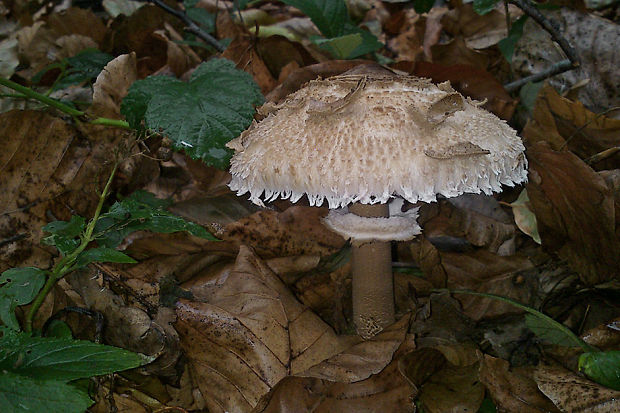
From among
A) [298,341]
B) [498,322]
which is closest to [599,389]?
[498,322]

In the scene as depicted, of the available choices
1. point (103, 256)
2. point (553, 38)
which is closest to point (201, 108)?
point (103, 256)

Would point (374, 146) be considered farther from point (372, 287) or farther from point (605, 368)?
point (605, 368)

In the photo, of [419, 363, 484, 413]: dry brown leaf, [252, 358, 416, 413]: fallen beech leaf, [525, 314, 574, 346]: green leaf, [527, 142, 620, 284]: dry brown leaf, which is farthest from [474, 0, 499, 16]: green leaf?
[252, 358, 416, 413]: fallen beech leaf

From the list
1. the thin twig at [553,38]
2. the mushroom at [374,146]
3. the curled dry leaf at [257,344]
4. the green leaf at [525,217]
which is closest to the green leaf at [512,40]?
the thin twig at [553,38]

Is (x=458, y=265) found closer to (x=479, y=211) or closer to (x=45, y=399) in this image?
(x=479, y=211)

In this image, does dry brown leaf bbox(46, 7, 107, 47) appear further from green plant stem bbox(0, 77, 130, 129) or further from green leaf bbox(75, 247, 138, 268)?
green leaf bbox(75, 247, 138, 268)

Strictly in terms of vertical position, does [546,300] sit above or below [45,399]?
below
